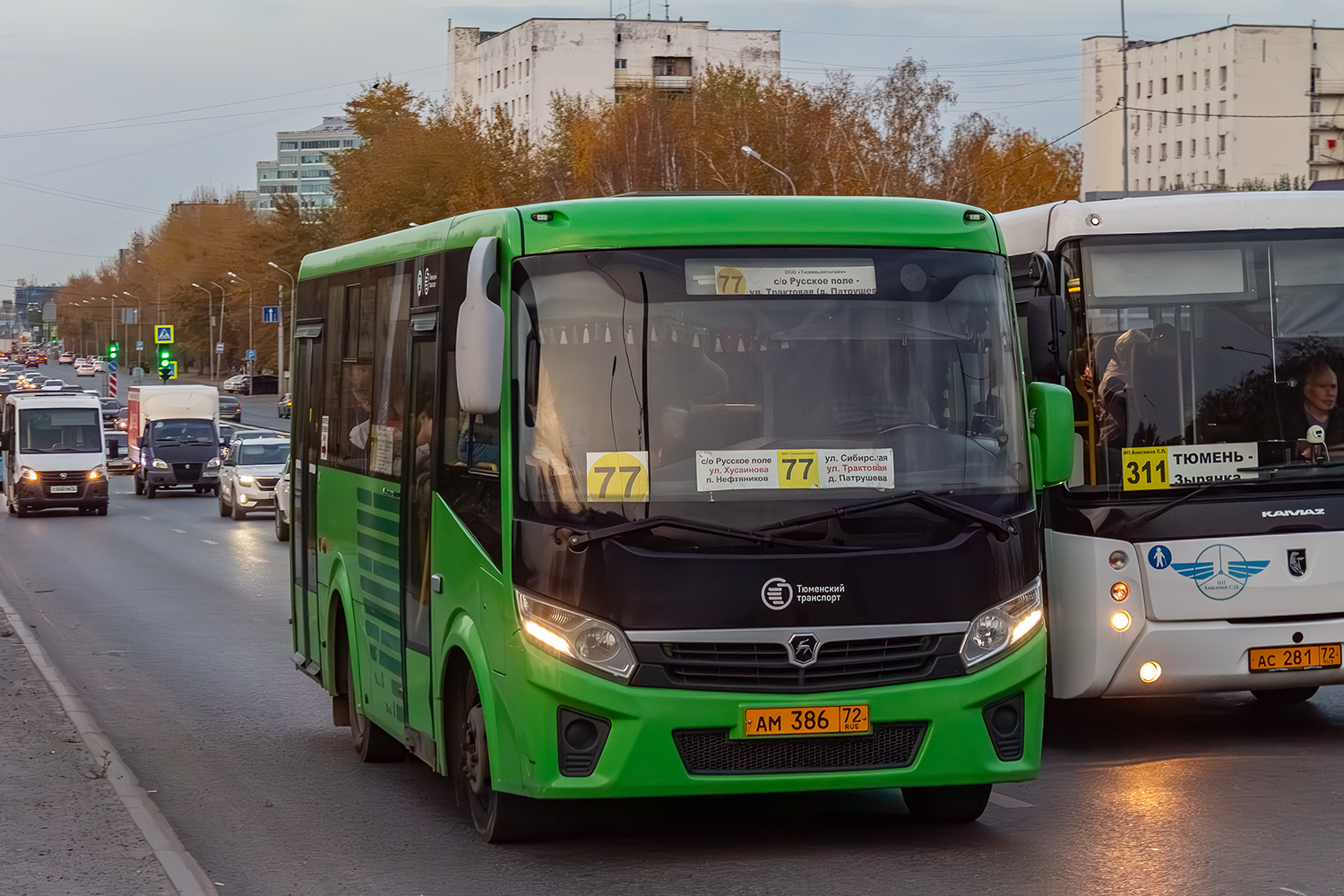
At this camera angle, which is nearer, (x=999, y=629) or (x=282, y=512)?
(x=999, y=629)

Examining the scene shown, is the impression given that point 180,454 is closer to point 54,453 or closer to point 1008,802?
point 54,453

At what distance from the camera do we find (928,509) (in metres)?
7.54

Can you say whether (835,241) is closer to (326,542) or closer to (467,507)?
(467,507)

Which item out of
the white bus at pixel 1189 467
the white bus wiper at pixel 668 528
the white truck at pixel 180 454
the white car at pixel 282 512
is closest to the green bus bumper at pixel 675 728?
the white bus wiper at pixel 668 528

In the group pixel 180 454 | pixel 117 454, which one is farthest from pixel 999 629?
pixel 117 454

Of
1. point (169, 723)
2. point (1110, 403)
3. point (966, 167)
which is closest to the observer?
point (1110, 403)

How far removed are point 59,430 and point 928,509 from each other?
4033 cm

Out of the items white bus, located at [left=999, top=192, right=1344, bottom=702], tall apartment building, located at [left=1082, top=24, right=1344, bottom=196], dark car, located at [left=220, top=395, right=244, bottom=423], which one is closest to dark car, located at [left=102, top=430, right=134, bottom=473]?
dark car, located at [left=220, top=395, right=244, bottom=423]

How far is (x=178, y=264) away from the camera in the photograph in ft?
418

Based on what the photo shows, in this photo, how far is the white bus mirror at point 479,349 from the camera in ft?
24.2

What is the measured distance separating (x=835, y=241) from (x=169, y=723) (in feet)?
20.6

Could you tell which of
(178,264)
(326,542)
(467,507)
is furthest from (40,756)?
(178,264)

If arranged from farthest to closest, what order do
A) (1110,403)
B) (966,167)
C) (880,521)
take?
(966,167), (1110,403), (880,521)

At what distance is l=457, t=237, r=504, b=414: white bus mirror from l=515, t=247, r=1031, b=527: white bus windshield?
0.15 meters
